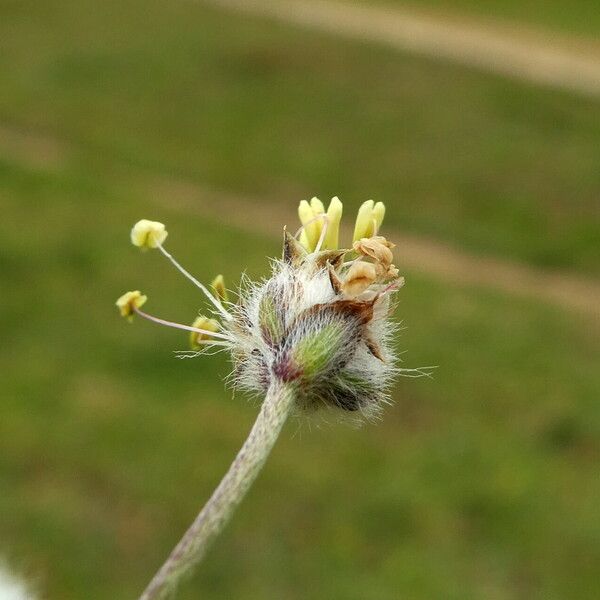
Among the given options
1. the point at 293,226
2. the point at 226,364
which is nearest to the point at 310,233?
the point at 226,364

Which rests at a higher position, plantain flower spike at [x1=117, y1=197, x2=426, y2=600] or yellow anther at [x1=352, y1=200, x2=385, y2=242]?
yellow anther at [x1=352, y1=200, x2=385, y2=242]

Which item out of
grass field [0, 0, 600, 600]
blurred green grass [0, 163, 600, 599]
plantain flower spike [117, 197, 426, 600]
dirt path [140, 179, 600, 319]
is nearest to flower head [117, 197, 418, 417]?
plantain flower spike [117, 197, 426, 600]

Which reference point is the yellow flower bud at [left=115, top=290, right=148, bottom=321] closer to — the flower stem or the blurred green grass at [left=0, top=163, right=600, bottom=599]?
the flower stem

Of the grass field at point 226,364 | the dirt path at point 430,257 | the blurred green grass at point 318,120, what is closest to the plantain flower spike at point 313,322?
the grass field at point 226,364

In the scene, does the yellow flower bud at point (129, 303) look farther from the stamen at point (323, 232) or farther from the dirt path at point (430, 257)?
the dirt path at point (430, 257)

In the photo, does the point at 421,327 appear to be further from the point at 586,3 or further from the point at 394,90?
the point at 586,3

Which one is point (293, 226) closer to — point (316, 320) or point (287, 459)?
point (287, 459)

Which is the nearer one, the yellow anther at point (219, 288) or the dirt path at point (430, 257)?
the yellow anther at point (219, 288)
